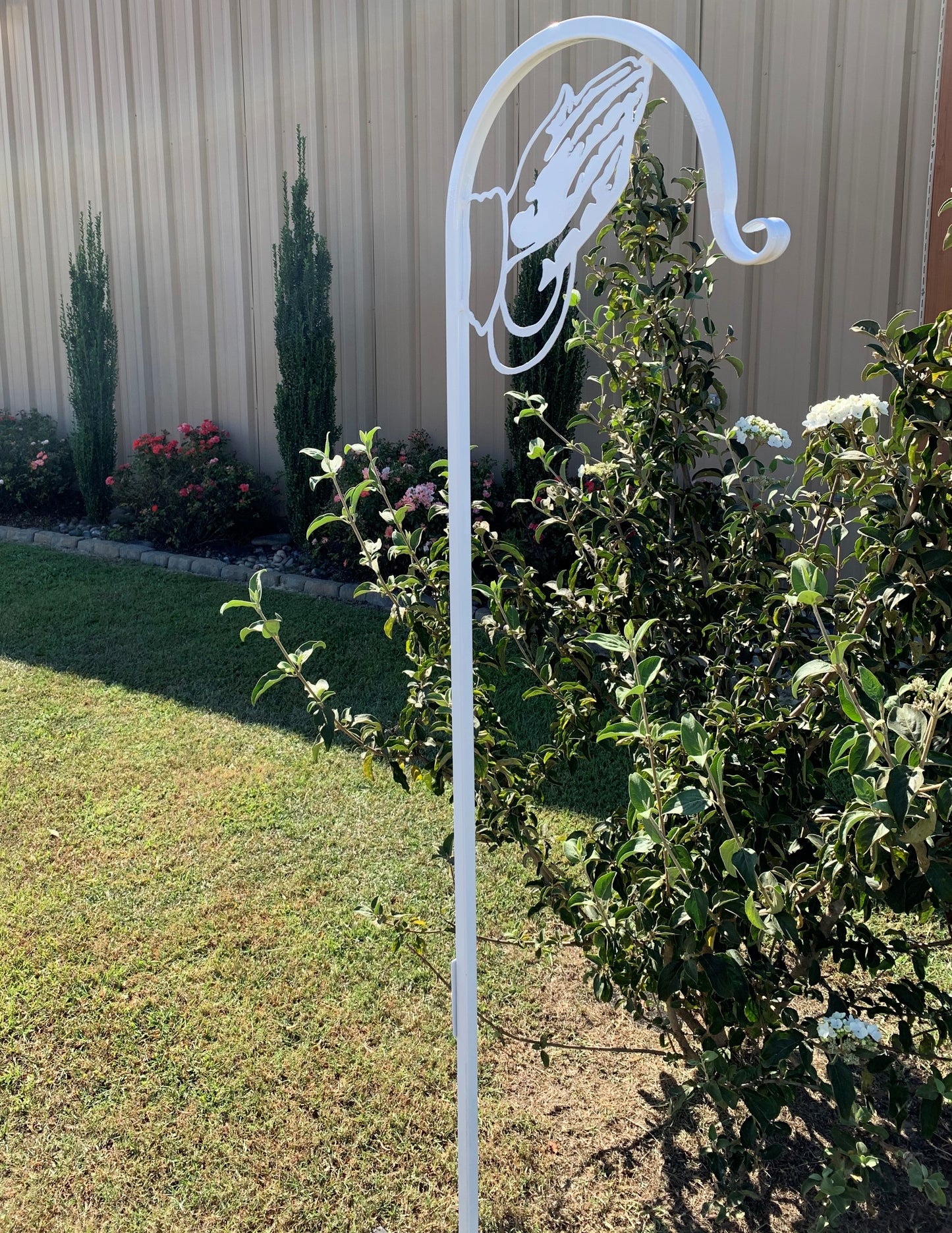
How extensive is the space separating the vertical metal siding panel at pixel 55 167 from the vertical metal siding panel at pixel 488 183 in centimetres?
416

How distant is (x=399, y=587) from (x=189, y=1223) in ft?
4.46

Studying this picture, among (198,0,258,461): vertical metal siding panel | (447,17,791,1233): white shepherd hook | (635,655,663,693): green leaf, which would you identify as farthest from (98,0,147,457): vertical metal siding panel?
(635,655,663,693): green leaf

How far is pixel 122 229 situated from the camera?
854cm

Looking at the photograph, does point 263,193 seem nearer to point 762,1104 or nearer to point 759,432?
point 759,432

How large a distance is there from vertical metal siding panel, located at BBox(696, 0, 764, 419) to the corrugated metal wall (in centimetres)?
1

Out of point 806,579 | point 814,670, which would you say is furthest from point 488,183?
point 814,670

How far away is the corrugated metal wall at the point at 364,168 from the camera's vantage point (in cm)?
538

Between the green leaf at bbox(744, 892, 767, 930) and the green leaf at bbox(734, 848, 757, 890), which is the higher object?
the green leaf at bbox(734, 848, 757, 890)

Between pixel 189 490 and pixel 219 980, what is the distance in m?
4.93

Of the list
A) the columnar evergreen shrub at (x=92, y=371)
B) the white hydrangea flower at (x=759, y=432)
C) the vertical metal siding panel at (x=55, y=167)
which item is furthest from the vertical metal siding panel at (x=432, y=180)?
the white hydrangea flower at (x=759, y=432)

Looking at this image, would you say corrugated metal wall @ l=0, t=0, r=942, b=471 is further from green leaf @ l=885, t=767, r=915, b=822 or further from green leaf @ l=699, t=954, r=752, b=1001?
green leaf @ l=885, t=767, r=915, b=822

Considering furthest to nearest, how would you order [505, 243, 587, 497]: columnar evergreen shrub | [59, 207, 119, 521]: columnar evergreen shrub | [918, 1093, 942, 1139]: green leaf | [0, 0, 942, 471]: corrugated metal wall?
[59, 207, 119, 521]: columnar evergreen shrub, [505, 243, 587, 497]: columnar evergreen shrub, [0, 0, 942, 471]: corrugated metal wall, [918, 1093, 942, 1139]: green leaf

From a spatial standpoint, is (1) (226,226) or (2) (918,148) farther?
(1) (226,226)

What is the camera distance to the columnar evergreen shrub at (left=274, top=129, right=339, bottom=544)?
22.6ft
